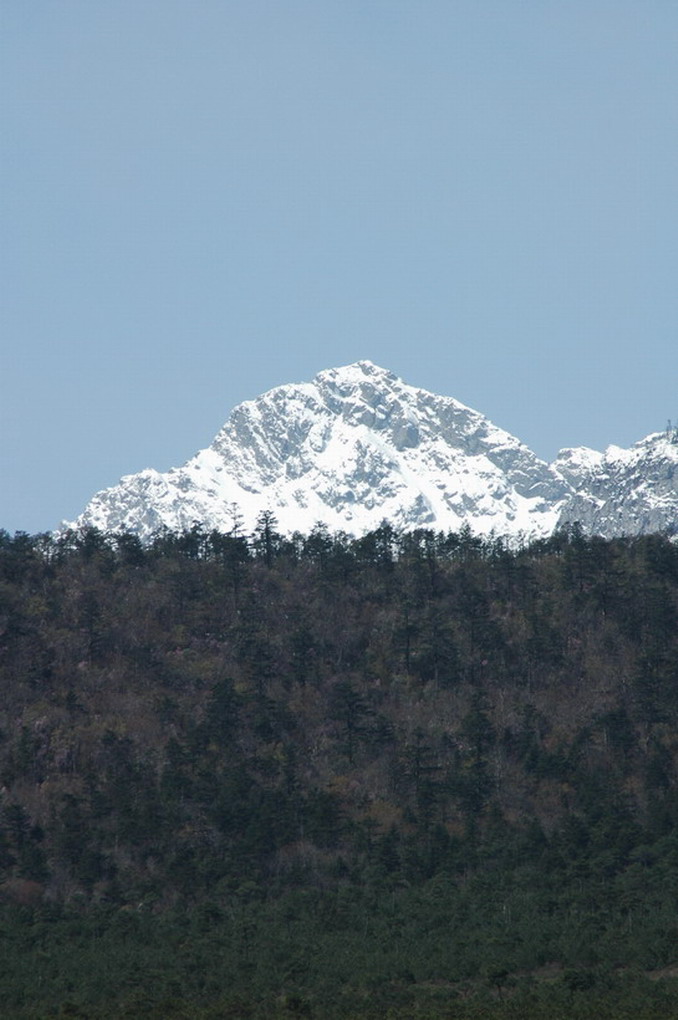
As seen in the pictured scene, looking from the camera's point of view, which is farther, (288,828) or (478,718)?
(478,718)

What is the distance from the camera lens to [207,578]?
447ft

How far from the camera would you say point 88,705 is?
117 metres

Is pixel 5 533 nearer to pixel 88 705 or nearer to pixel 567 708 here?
pixel 88 705

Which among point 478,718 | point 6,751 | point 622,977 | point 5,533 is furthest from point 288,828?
point 5,533

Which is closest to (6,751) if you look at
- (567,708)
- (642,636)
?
(567,708)

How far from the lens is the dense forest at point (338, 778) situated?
72.9 m

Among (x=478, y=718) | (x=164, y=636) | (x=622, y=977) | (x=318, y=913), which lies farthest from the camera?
(x=164, y=636)

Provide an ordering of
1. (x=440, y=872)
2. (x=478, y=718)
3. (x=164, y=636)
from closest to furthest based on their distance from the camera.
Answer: (x=440, y=872), (x=478, y=718), (x=164, y=636)

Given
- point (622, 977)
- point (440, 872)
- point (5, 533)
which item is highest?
point (5, 533)

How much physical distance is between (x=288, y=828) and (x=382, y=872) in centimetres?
961

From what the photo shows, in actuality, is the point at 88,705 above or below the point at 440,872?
above

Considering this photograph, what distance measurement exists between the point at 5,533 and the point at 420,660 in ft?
159

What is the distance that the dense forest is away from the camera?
72.9 metres

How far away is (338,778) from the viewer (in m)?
109
